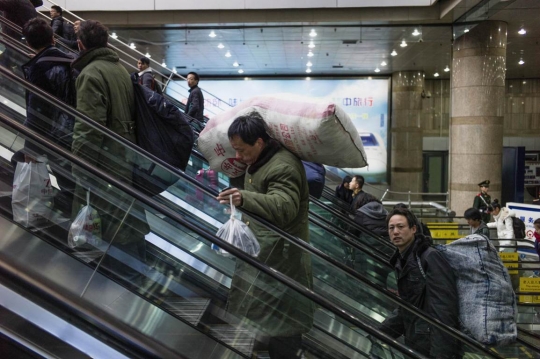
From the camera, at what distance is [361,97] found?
797 inches

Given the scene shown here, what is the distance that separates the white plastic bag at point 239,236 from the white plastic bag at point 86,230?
24.9 inches

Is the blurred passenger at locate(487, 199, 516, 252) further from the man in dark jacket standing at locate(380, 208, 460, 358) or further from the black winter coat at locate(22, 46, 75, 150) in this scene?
the black winter coat at locate(22, 46, 75, 150)

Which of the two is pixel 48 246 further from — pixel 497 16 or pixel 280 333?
pixel 497 16

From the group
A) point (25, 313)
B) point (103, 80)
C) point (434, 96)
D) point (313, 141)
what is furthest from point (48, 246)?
point (434, 96)

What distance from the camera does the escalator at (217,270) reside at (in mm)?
2674

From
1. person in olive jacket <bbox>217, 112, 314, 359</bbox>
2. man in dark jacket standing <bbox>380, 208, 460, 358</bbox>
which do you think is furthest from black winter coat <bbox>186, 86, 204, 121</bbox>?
person in olive jacket <bbox>217, 112, 314, 359</bbox>

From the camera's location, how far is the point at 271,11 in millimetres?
11141

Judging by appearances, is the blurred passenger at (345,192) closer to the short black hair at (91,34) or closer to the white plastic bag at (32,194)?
the short black hair at (91,34)

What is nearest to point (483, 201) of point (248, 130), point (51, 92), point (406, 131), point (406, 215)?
point (406, 215)

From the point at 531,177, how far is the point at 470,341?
1872cm

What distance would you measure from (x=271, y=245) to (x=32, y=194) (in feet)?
4.59

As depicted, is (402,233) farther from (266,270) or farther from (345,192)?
(345,192)

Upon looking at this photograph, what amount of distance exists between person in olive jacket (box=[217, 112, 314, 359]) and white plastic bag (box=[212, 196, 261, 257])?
0.24 ft

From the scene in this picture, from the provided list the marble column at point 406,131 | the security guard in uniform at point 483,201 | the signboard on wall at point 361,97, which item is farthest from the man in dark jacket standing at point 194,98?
the marble column at point 406,131
